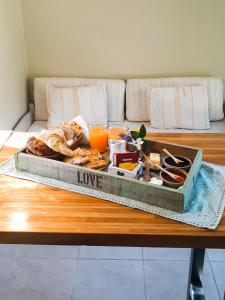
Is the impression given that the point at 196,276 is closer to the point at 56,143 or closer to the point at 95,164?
the point at 95,164

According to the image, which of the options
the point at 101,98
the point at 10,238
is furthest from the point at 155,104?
the point at 10,238

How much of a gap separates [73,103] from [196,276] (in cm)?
172

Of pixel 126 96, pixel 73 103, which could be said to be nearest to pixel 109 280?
pixel 73 103

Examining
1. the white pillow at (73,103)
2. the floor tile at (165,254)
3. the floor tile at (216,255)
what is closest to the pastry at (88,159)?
the floor tile at (165,254)

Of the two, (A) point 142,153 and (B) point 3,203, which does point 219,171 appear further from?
(B) point 3,203

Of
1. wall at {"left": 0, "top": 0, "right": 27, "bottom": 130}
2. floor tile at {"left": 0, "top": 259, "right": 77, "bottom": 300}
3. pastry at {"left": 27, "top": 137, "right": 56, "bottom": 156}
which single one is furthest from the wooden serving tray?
wall at {"left": 0, "top": 0, "right": 27, "bottom": 130}

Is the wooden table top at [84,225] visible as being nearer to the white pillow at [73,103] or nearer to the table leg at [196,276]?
the table leg at [196,276]

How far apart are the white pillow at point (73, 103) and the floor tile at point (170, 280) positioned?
1341mm

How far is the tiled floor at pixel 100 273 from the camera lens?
1.73 metres

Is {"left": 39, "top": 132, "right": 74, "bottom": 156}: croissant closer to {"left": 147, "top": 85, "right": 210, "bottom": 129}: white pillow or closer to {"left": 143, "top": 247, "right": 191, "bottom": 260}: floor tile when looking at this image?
{"left": 143, "top": 247, "right": 191, "bottom": 260}: floor tile

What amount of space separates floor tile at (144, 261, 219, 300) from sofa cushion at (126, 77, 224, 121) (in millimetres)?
1363

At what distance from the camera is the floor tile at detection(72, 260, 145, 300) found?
1.73m

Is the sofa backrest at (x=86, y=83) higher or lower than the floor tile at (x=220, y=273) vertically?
higher

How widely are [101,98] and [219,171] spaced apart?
172cm
